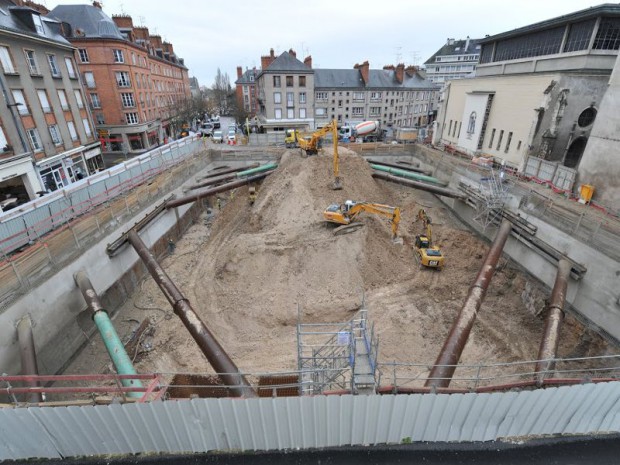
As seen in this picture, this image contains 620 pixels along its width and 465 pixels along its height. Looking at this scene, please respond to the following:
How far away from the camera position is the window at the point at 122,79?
38.9 m

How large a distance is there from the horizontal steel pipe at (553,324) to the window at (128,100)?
4583cm

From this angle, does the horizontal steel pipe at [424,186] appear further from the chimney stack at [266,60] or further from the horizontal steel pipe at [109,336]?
the chimney stack at [266,60]

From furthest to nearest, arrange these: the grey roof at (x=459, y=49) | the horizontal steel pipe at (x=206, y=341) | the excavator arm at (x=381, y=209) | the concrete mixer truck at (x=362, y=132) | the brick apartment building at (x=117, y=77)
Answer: the grey roof at (x=459, y=49)
the concrete mixer truck at (x=362, y=132)
the brick apartment building at (x=117, y=77)
the excavator arm at (x=381, y=209)
the horizontal steel pipe at (x=206, y=341)

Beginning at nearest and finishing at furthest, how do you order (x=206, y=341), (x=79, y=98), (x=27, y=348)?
(x=206, y=341) < (x=27, y=348) < (x=79, y=98)

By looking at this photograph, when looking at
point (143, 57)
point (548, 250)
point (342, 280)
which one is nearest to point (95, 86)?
point (143, 57)

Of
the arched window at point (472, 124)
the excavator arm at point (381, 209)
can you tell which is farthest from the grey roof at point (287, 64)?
the excavator arm at point (381, 209)

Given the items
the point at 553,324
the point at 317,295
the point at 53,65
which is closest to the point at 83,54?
the point at 53,65

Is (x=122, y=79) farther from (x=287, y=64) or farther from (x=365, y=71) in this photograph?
(x=365, y=71)

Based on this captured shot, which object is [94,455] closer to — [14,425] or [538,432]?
[14,425]

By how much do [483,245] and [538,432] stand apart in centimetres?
1606

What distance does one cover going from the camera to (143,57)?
44.2 m

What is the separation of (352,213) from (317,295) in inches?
212

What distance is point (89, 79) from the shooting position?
38125mm

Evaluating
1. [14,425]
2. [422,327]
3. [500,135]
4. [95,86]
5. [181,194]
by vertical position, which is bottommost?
[422,327]
